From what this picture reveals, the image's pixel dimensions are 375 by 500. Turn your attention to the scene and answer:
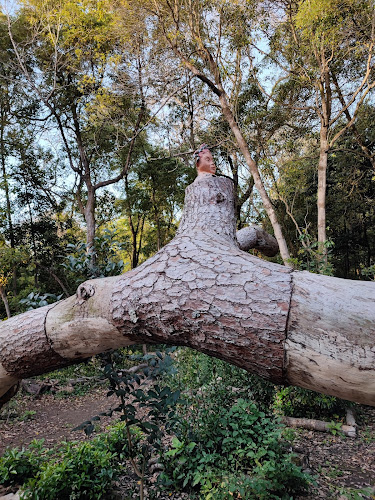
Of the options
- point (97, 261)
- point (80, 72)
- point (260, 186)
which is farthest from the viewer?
point (80, 72)

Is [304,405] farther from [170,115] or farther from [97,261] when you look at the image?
[170,115]

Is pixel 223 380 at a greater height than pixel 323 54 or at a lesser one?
lesser

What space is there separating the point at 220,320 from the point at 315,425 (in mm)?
3383

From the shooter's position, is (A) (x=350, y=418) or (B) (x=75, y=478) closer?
(B) (x=75, y=478)

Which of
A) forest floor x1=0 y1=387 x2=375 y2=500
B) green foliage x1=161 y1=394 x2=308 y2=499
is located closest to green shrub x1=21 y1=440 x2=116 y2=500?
forest floor x1=0 y1=387 x2=375 y2=500

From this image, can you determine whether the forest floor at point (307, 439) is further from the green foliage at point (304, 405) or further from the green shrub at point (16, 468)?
the green foliage at point (304, 405)

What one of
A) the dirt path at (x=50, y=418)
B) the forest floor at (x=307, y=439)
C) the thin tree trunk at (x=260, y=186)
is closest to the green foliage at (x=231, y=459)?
the forest floor at (x=307, y=439)

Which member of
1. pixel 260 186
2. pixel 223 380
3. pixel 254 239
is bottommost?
pixel 223 380

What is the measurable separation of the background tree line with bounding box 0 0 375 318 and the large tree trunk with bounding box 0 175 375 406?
2.93 m

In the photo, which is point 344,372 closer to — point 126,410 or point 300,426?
point 126,410

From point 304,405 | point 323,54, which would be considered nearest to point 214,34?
point 323,54

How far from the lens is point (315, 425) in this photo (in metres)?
3.45

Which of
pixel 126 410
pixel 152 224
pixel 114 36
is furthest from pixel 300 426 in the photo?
pixel 152 224

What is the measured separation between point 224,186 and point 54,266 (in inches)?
324
